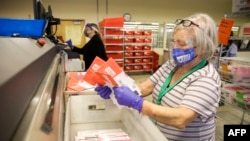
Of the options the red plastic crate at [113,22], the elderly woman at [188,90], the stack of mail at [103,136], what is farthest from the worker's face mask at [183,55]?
the red plastic crate at [113,22]

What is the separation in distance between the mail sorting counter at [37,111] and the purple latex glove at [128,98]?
0.25 feet

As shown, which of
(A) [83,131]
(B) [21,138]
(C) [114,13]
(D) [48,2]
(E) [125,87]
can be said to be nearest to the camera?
(B) [21,138]

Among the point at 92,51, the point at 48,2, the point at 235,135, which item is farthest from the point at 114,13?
the point at 235,135

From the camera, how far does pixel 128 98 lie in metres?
1.08

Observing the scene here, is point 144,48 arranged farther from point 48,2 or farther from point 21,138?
point 21,138

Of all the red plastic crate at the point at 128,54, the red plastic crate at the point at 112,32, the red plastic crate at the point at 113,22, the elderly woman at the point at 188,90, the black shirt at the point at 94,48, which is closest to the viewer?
the elderly woman at the point at 188,90

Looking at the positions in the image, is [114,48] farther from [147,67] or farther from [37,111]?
[37,111]

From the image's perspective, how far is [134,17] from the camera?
7637mm

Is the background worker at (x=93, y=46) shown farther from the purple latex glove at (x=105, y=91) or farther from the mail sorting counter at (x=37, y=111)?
the purple latex glove at (x=105, y=91)

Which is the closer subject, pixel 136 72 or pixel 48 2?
pixel 48 2

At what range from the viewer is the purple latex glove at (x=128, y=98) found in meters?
1.08

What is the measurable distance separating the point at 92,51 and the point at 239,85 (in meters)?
2.32

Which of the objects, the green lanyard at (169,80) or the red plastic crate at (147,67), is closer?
the green lanyard at (169,80)

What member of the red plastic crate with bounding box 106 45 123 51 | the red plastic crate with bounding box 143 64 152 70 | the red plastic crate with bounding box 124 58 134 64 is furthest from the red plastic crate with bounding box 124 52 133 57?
the red plastic crate with bounding box 143 64 152 70
